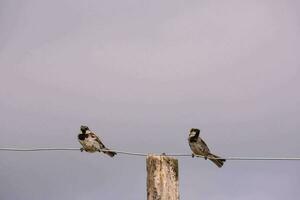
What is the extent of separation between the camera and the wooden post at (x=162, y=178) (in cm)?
1035

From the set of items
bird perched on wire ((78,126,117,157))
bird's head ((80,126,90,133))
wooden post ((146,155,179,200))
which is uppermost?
bird's head ((80,126,90,133))

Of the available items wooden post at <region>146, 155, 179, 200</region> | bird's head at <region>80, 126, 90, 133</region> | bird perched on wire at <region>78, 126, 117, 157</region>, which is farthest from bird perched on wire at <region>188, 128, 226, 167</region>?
wooden post at <region>146, 155, 179, 200</region>

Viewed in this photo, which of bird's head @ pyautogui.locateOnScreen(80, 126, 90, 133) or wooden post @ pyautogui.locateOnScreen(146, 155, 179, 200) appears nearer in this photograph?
wooden post @ pyautogui.locateOnScreen(146, 155, 179, 200)

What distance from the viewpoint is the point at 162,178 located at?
412 inches

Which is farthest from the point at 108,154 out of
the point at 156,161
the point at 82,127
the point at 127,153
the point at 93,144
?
the point at 156,161

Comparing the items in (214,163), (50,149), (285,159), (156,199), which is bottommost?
(156,199)

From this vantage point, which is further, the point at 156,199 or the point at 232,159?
the point at 232,159

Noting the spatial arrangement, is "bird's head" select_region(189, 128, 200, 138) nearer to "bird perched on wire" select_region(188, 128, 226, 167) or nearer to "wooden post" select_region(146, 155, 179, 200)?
"bird perched on wire" select_region(188, 128, 226, 167)

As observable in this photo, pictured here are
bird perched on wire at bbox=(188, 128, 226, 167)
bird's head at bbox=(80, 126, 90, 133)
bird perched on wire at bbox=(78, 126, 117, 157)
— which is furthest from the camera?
bird's head at bbox=(80, 126, 90, 133)

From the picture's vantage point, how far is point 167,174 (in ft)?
34.3

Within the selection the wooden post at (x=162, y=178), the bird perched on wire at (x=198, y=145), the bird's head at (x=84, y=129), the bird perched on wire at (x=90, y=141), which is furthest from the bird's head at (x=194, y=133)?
the wooden post at (x=162, y=178)

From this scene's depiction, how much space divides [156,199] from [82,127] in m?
11.8

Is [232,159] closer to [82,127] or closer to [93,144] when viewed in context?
[93,144]

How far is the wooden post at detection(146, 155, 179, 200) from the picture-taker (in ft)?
34.0
